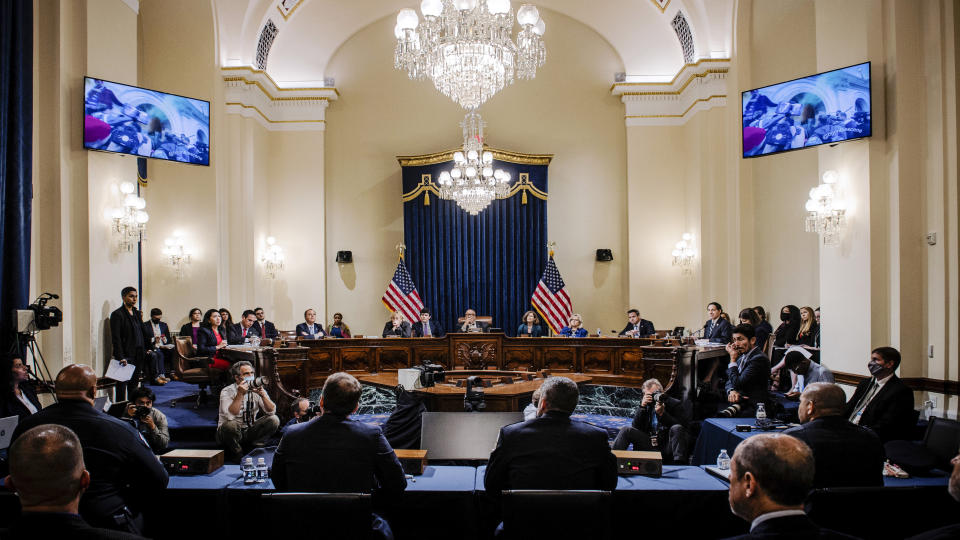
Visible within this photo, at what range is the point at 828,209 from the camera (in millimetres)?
6754

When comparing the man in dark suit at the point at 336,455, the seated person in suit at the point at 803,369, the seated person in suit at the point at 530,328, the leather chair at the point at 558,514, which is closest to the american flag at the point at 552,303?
the seated person in suit at the point at 530,328

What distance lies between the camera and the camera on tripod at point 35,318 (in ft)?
17.9

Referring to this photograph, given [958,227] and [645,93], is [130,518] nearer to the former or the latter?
[958,227]

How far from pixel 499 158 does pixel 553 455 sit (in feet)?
33.9

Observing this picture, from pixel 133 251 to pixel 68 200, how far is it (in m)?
1.20

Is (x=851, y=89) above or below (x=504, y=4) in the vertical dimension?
below

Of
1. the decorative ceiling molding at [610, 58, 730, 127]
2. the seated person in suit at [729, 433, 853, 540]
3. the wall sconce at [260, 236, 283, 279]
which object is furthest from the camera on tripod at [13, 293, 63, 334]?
the decorative ceiling molding at [610, 58, 730, 127]

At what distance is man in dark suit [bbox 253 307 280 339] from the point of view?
10.4 metres

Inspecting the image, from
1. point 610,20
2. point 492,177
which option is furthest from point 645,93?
point 492,177

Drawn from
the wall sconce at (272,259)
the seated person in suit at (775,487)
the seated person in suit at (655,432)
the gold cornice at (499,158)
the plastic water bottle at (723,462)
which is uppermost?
the gold cornice at (499,158)

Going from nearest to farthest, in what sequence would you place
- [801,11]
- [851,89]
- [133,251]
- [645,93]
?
[851,89], [133,251], [801,11], [645,93]

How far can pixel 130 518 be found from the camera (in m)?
2.93

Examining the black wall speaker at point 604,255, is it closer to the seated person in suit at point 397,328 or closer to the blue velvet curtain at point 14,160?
the seated person in suit at point 397,328

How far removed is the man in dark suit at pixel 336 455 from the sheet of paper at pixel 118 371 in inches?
172
